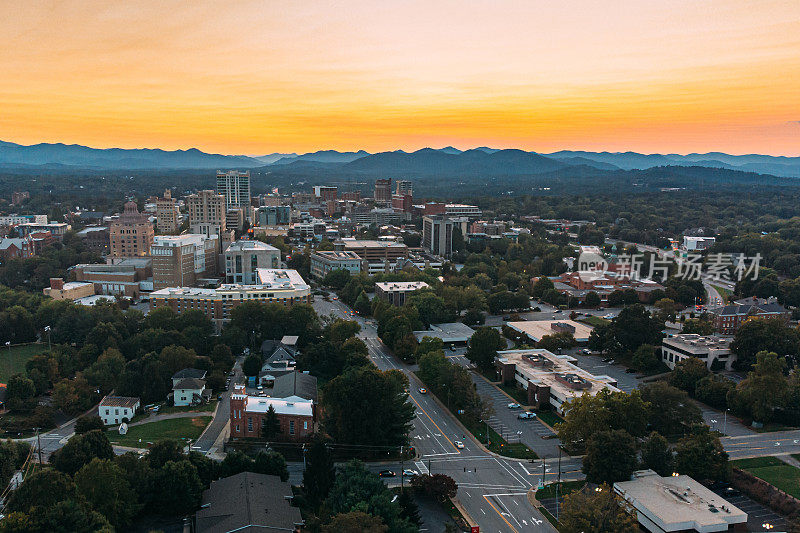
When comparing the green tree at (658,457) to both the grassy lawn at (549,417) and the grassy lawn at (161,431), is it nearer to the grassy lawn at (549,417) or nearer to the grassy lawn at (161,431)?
the grassy lawn at (549,417)

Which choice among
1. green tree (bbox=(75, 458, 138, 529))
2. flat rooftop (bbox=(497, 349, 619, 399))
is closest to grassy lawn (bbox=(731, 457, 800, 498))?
flat rooftop (bbox=(497, 349, 619, 399))

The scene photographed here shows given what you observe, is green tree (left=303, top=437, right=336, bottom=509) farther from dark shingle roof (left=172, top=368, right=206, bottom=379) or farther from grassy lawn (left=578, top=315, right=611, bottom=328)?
grassy lawn (left=578, top=315, right=611, bottom=328)

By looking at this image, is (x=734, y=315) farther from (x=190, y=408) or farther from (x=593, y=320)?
(x=190, y=408)

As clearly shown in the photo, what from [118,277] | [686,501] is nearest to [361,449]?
[686,501]

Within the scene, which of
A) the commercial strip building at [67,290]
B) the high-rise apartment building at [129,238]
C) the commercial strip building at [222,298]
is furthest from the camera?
the high-rise apartment building at [129,238]

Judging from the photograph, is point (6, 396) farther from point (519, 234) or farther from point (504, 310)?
point (519, 234)

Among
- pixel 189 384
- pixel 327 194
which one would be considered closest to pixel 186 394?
pixel 189 384

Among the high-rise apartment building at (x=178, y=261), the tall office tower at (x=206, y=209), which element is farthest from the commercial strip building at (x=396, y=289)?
the tall office tower at (x=206, y=209)
